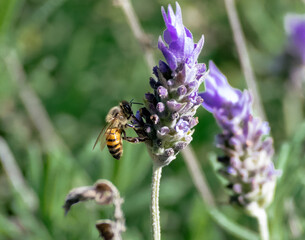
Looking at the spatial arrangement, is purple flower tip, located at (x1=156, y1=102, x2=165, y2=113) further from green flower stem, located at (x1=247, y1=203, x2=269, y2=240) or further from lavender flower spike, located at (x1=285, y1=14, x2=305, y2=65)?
lavender flower spike, located at (x1=285, y1=14, x2=305, y2=65)

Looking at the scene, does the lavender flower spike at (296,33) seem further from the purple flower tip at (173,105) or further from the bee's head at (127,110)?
the purple flower tip at (173,105)

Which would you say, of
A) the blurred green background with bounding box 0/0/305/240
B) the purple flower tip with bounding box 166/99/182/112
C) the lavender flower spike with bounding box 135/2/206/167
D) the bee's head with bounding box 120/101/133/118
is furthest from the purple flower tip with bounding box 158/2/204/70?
the blurred green background with bounding box 0/0/305/240

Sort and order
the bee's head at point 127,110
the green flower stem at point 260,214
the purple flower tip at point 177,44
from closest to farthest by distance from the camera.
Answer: the purple flower tip at point 177,44
the bee's head at point 127,110
the green flower stem at point 260,214

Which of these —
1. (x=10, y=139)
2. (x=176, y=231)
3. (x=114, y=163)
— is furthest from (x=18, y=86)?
(x=176, y=231)

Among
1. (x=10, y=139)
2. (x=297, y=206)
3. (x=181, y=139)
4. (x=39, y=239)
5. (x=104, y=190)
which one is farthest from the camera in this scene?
(x=10, y=139)

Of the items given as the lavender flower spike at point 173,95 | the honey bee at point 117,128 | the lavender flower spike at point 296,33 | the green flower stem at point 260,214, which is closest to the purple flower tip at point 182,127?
the lavender flower spike at point 173,95

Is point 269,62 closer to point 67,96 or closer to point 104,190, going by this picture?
point 67,96

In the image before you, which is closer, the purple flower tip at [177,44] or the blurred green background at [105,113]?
the purple flower tip at [177,44]

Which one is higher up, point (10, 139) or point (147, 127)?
point (10, 139)
